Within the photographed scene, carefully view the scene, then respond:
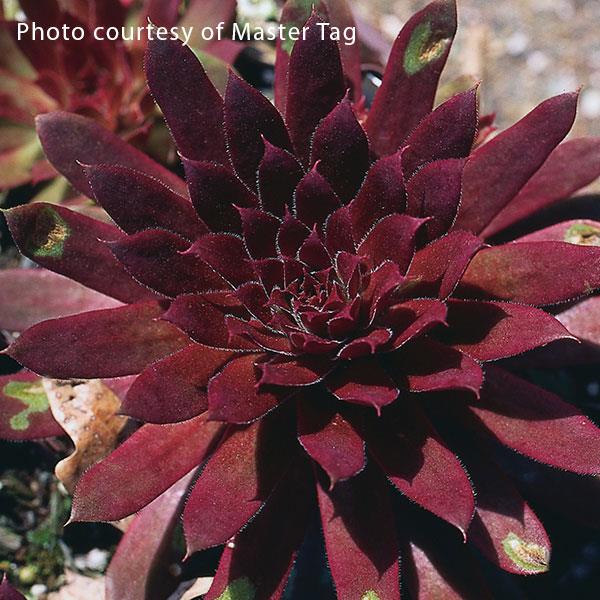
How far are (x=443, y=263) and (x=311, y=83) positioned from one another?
0.35 metres

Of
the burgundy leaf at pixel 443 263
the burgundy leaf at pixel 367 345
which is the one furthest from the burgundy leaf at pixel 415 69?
the burgundy leaf at pixel 367 345

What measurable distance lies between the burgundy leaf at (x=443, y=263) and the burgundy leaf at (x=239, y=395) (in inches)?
9.8

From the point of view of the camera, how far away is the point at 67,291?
1.41 meters

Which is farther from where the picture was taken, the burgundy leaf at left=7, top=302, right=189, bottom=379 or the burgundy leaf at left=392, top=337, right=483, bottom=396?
the burgundy leaf at left=7, top=302, right=189, bottom=379

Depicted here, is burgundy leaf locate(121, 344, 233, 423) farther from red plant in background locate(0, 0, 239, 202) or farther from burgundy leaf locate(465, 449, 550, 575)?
red plant in background locate(0, 0, 239, 202)

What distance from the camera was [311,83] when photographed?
1.17 m

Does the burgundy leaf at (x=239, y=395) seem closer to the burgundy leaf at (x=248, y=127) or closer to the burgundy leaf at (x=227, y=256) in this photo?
the burgundy leaf at (x=227, y=256)

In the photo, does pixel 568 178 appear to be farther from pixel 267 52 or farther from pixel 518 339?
A: pixel 267 52

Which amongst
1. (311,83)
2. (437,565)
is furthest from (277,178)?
(437,565)

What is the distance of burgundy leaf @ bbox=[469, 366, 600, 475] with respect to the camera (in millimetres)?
1048

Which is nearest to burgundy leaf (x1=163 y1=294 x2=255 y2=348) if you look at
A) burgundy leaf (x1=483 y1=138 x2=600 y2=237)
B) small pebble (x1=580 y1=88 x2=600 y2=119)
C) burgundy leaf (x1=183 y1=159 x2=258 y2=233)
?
burgundy leaf (x1=183 y1=159 x2=258 y2=233)

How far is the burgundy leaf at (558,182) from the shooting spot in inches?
52.8

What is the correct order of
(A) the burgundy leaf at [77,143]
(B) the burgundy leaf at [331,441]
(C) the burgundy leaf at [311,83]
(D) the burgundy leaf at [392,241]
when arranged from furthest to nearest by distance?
(A) the burgundy leaf at [77,143] → (C) the burgundy leaf at [311,83] → (D) the burgundy leaf at [392,241] → (B) the burgundy leaf at [331,441]

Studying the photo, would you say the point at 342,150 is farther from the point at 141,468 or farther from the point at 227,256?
the point at 141,468
